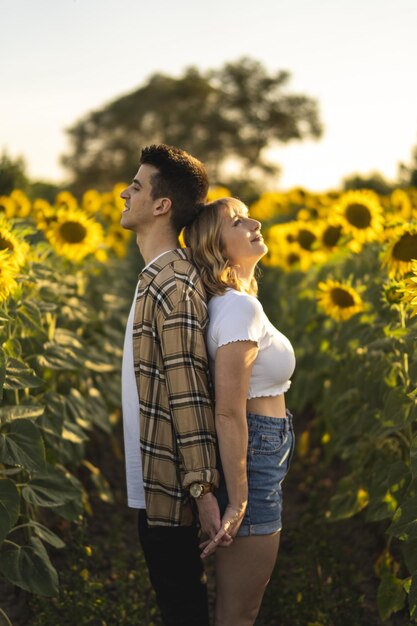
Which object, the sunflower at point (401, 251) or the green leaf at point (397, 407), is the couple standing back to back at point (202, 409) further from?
the sunflower at point (401, 251)

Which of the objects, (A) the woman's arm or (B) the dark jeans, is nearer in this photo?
(A) the woman's arm

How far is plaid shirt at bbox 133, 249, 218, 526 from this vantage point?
2393 millimetres

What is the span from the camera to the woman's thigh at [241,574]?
2.47 metres

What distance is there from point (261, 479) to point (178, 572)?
0.35 m

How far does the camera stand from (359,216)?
5.05 meters

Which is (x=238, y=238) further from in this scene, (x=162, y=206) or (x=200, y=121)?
(x=200, y=121)

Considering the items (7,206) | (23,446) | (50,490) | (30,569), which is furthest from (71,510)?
(7,206)

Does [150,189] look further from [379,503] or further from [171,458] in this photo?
[379,503]

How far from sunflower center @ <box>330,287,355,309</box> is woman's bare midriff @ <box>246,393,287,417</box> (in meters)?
1.78

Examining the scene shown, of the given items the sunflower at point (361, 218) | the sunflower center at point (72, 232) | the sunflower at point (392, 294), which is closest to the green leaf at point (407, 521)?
the sunflower at point (392, 294)

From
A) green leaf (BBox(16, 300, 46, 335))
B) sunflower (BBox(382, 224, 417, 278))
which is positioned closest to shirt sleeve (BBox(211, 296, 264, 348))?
green leaf (BBox(16, 300, 46, 335))

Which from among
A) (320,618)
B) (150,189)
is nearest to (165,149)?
(150,189)

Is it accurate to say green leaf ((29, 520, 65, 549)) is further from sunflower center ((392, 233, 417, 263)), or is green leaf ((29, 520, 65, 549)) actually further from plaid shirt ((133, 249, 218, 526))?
sunflower center ((392, 233, 417, 263))

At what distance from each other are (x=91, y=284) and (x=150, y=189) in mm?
3083
